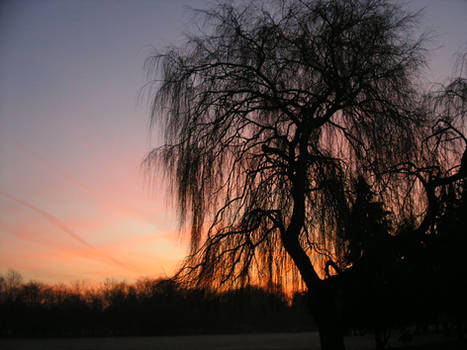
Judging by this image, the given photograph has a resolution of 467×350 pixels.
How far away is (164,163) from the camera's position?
7.43 m

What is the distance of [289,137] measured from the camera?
7.27 m

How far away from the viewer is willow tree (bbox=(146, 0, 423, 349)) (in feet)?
22.0

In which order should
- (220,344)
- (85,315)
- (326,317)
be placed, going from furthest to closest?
(85,315)
(220,344)
(326,317)

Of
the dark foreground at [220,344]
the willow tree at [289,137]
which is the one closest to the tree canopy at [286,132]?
the willow tree at [289,137]

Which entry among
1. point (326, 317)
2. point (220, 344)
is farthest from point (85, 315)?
point (326, 317)

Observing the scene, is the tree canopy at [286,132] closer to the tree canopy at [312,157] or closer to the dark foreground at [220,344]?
the tree canopy at [312,157]

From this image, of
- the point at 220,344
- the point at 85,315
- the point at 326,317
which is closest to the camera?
the point at 326,317

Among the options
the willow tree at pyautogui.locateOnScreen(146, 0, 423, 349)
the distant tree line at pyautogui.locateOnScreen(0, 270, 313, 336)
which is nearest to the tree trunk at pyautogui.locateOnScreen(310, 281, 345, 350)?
the willow tree at pyautogui.locateOnScreen(146, 0, 423, 349)

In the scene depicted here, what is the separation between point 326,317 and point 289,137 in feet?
9.46

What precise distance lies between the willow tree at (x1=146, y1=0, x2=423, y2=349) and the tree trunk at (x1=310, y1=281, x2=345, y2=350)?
16 millimetres

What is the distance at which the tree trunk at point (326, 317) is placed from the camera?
21.2 feet

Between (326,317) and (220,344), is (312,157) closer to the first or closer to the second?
(326,317)

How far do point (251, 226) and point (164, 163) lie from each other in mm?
1884

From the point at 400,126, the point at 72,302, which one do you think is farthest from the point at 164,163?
the point at 72,302
